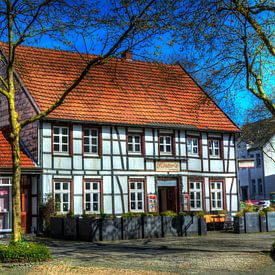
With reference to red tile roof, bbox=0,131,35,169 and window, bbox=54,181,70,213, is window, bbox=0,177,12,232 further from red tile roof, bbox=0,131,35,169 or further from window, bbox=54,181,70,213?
window, bbox=54,181,70,213

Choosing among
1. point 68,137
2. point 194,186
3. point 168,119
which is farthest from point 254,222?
point 68,137

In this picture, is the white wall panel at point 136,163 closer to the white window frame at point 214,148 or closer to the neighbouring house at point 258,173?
the white window frame at point 214,148

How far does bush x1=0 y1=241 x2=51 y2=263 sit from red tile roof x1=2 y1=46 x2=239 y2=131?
1188 centimetres

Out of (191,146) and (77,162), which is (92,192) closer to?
(77,162)

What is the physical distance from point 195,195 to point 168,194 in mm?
1408

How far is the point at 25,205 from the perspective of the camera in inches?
1010

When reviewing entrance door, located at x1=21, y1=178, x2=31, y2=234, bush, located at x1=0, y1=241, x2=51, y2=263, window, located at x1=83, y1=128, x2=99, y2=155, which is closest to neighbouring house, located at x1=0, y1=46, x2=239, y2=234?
window, located at x1=83, y1=128, x2=99, y2=155

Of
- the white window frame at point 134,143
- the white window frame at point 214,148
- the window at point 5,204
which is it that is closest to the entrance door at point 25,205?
the window at point 5,204

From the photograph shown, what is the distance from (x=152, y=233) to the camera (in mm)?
23172

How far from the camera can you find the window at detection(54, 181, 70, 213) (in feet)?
83.9

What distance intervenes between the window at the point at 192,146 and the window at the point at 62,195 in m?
7.29

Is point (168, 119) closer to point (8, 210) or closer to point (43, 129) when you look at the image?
point (43, 129)

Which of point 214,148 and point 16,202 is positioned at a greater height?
point 214,148

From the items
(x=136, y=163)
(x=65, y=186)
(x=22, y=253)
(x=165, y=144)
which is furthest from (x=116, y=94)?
(x=22, y=253)
